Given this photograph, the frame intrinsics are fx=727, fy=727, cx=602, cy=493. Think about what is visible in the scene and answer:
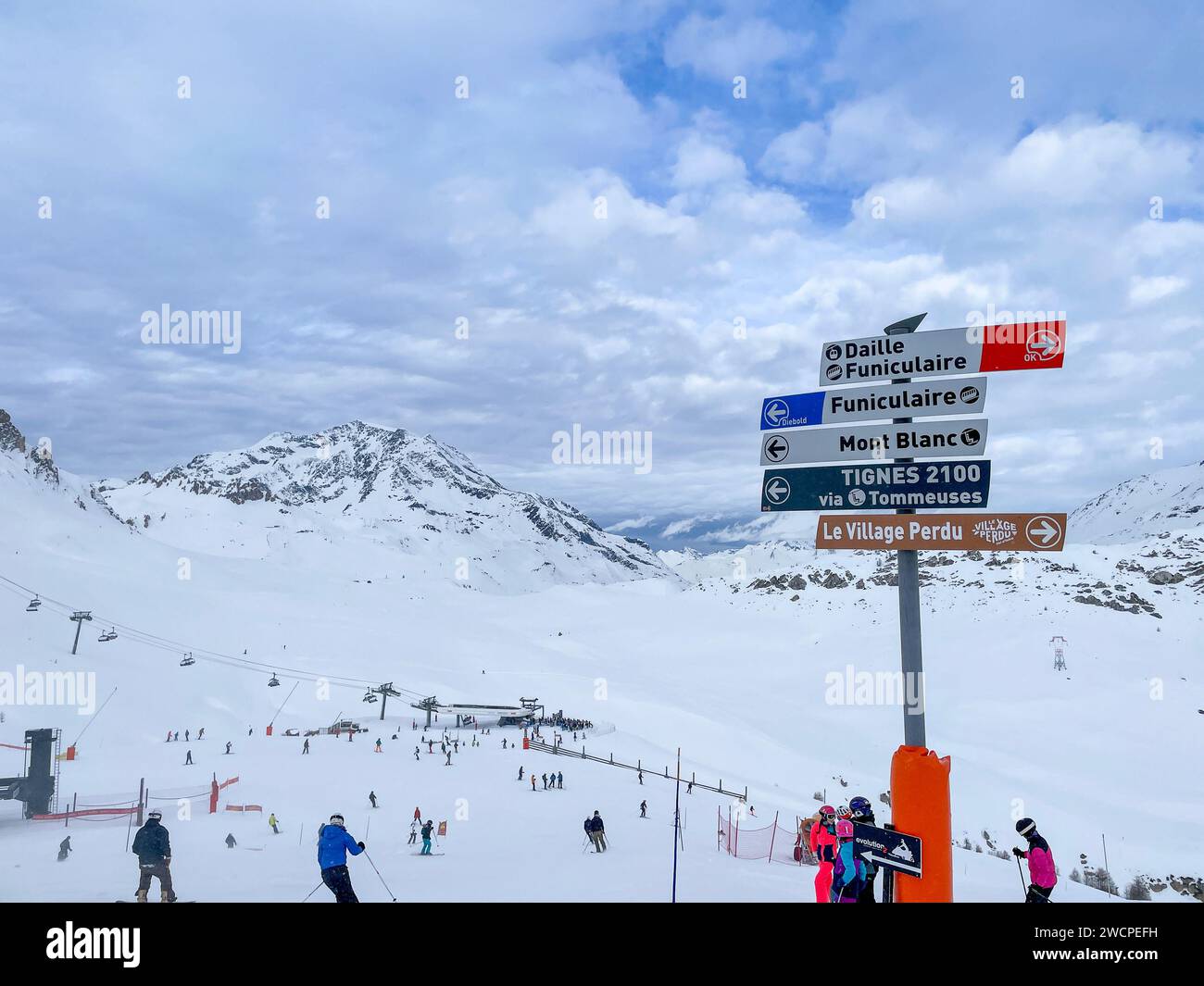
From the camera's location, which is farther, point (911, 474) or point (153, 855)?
point (153, 855)

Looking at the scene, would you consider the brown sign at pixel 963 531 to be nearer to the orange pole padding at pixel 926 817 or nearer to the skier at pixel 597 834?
the orange pole padding at pixel 926 817

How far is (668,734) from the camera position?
4112cm

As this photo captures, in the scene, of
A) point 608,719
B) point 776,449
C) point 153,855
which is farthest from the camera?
point 608,719

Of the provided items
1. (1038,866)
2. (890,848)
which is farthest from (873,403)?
(1038,866)

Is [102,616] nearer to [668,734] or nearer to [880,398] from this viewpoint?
[668,734]

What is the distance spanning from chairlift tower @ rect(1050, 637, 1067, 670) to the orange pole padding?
49.0 m

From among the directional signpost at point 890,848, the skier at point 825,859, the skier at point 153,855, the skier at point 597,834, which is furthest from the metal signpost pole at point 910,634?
the skier at point 597,834

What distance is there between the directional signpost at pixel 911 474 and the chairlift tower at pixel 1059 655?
4867cm

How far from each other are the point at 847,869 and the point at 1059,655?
49.3m

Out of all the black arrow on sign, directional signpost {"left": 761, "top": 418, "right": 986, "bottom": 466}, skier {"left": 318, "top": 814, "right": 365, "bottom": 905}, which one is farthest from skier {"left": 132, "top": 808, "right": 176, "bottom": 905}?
directional signpost {"left": 761, "top": 418, "right": 986, "bottom": 466}

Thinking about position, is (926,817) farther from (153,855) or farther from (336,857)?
(153,855)

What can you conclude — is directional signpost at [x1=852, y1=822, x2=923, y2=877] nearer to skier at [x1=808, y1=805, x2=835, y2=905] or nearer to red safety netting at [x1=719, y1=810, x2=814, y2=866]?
skier at [x1=808, y1=805, x2=835, y2=905]

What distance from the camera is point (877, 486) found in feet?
25.0
